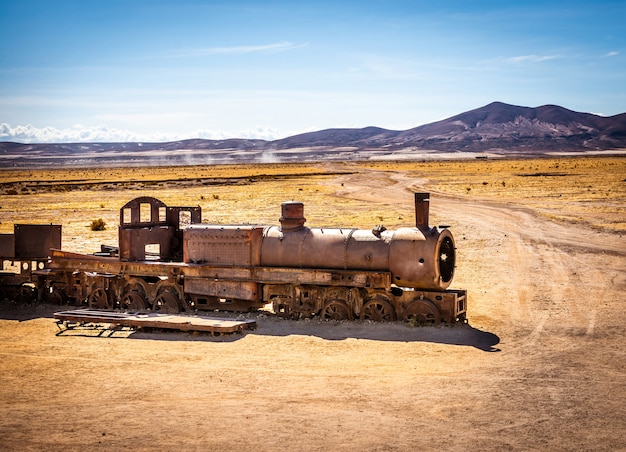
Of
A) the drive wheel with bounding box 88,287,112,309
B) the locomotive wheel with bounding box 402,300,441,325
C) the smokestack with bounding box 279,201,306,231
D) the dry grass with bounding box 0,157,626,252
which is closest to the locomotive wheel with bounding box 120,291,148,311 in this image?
the drive wheel with bounding box 88,287,112,309

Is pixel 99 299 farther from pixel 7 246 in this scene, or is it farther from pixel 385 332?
pixel 385 332

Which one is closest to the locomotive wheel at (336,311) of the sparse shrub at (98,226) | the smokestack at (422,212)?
the smokestack at (422,212)

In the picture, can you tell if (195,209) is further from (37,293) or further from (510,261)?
(510,261)

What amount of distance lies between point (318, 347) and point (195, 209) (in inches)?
282

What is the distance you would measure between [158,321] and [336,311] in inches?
162

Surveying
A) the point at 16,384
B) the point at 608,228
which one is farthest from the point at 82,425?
the point at 608,228

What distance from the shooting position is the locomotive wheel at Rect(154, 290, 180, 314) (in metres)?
17.9

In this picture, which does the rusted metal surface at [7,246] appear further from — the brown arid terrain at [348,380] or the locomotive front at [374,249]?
the locomotive front at [374,249]

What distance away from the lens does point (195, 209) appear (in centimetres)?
2008

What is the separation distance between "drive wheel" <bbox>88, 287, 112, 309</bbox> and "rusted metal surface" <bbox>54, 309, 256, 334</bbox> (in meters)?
1.24

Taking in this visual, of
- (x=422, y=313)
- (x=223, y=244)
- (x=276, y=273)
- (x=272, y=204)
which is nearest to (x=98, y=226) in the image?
(x=272, y=204)

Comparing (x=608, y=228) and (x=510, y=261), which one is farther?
(x=608, y=228)

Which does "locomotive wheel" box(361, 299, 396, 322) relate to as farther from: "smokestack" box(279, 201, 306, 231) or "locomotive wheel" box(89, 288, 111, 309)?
"locomotive wheel" box(89, 288, 111, 309)

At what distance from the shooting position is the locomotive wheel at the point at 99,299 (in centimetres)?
1855
